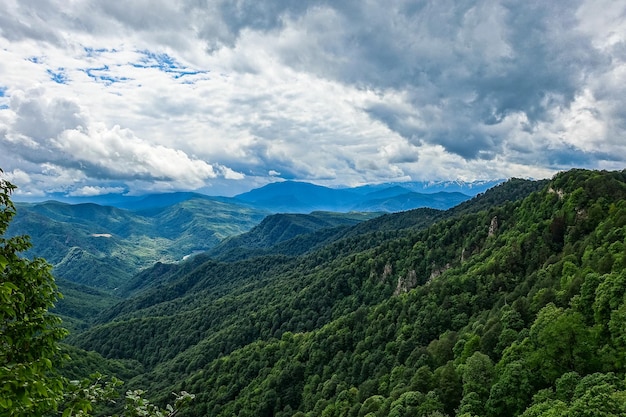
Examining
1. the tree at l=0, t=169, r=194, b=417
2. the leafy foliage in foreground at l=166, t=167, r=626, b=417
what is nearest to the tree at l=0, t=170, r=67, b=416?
the tree at l=0, t=169, r=194, b=417

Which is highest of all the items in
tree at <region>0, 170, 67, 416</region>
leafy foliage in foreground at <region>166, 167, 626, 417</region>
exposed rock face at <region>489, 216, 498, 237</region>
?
exposed rock face at <region>489, 216, 498, 237</region>

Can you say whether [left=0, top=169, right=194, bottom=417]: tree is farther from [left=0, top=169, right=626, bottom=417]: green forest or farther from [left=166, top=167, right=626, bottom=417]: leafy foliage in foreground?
[left=166, top=167, right=626, bottom=417]: leafy foliage in foreground

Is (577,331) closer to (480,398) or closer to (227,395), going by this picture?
(480,398)

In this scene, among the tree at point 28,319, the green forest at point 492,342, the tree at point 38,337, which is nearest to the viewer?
the tree at point 28,319

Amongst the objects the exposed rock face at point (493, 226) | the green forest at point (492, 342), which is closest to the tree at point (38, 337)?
the green forest at point (492, 342)

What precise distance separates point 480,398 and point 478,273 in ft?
243

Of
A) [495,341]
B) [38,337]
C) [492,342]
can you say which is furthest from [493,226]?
[38,337]

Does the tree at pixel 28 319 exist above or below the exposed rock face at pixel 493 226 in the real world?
below

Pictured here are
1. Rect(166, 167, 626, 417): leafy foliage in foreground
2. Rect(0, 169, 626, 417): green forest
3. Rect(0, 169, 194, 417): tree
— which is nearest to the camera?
Rect(0, 169, 194, 417): tree

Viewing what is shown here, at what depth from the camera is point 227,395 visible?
17700 cm

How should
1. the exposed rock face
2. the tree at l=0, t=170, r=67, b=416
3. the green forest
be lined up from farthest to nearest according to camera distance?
the exposed rock face → the green forest → the tree at l=0, t=170, r=67, b=416

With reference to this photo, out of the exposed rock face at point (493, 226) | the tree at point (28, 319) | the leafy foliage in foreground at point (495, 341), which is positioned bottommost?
the leafy foliage in foreground at point (495, 341)

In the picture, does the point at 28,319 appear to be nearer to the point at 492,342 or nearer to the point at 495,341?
the point at 492,342

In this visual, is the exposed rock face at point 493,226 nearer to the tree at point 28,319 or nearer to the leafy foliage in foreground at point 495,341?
the leafy foliage in foreground at point 495,341
